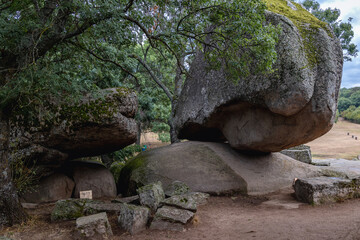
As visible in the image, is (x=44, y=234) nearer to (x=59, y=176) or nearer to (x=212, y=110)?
(x=59, y=176)

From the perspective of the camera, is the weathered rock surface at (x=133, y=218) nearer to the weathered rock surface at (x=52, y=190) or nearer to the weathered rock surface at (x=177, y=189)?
the weathered rock surface at (x=177, y=189)

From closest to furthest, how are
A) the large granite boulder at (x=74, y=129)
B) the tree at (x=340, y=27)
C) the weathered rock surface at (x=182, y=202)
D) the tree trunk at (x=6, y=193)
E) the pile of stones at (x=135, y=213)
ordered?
the pile of stones at (x=135, y=213)
the tree trunk at (x=6, y=193)
the weathered rock surface at (x=182, y=202)
the large granite boulder at (x=74, y=129)
the tree at (x=340, y=27)

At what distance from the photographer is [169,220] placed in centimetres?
553

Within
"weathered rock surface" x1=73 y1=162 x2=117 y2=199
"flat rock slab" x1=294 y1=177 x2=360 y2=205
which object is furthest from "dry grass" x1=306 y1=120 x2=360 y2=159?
"weathered rock surface" x1=73 y1=162 x2=117 y2=199

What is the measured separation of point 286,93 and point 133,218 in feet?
16.0

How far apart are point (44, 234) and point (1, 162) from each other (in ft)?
5.52

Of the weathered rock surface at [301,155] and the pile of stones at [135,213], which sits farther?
the weathered rock surface at [301,155]

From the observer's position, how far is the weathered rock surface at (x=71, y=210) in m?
5.92

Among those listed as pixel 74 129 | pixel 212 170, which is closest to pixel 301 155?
pixel 212 170

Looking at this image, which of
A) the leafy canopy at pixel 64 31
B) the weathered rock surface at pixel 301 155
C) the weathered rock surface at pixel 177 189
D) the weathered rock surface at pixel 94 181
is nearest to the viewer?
the leafy canopy at pixel 64 31

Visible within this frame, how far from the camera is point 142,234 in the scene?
17.3ft

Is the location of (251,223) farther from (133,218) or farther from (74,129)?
(74,129)

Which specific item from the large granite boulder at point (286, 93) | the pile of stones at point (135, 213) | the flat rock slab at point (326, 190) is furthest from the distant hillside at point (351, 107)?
the pile of stones at point (135, 213)

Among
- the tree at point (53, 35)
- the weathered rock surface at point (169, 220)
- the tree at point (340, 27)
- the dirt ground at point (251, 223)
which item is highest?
the tree at point (340, 27)
